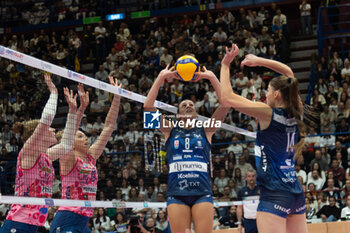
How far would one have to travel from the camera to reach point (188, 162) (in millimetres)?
6465

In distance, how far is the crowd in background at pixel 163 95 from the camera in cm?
1396

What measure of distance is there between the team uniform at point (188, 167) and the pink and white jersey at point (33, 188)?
61.6 inches

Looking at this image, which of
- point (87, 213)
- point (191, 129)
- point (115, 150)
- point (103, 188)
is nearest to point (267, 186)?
point (191, 129)

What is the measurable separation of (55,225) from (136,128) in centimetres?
915

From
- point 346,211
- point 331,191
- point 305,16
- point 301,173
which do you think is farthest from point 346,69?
point 346,211

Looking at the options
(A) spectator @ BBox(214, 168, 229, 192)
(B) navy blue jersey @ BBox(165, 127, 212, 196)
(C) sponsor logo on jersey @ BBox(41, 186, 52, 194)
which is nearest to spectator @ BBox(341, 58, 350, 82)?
(A) spectator @ BBox(214, 168, 229, 192)

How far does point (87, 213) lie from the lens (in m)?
6.90

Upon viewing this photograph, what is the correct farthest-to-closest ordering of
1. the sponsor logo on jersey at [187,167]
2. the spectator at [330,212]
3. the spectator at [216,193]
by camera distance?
the spectator at [216,193] < the spectator at [330,212] < the sponsor logo on jersey at [187,167]

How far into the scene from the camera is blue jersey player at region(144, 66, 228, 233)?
6.23 meters

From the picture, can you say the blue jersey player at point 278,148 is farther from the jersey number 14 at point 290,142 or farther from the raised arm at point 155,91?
the raised arm at point 155,91

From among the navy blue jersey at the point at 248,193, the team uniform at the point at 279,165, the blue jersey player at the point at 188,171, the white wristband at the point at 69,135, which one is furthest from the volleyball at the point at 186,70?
the navy blue jersey at the point at 248,193

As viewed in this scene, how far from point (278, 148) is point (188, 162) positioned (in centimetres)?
164

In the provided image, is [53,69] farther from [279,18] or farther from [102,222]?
[279,18]

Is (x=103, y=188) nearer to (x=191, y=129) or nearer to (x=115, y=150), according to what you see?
(x=115, y=150)
